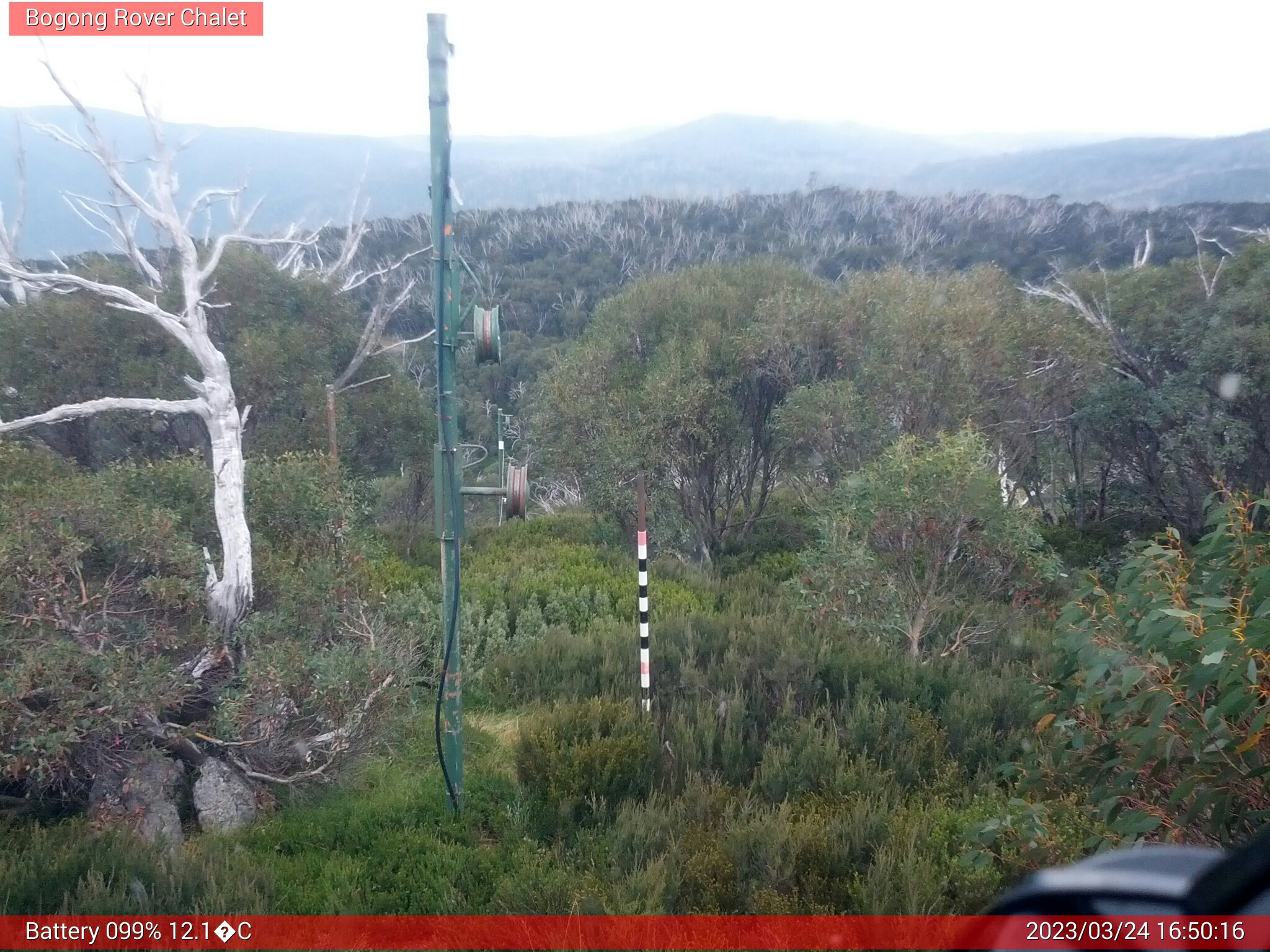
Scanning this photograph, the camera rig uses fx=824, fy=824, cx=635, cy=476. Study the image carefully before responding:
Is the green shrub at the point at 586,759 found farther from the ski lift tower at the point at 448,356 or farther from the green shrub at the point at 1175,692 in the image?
the green shrub at the point at 1175,692

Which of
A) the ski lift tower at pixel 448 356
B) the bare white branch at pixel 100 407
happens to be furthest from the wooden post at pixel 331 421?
the ski lift tower at pixel 448 356

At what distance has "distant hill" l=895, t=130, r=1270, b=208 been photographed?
28311 millimetres

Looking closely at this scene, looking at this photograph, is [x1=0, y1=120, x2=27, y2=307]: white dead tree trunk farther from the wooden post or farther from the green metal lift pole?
the green metal lift pole

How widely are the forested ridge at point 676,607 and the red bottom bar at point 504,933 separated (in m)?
0.15

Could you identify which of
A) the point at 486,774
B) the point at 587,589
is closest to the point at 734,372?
the point at 587,589

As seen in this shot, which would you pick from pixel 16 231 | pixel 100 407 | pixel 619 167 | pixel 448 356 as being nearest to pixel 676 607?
pixel 448 356

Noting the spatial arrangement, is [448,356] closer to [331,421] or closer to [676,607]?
[676,607]

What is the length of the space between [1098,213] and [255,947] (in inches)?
1731

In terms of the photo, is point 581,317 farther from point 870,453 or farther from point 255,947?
point 255,947

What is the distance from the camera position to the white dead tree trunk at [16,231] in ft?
35.7

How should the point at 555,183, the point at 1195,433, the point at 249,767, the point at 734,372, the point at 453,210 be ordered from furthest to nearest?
the point at 555,183 < the point at 734,372 < the point at 1195,433 < the point at 249,767 < the point at 453,210

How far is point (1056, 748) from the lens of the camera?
353 centimetres

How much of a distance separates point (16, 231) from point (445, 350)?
11.2m

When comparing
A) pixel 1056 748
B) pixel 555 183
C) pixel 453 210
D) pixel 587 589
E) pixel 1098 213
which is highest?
pixel 555 183
